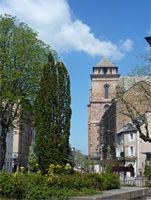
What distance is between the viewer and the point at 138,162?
65.4 metres

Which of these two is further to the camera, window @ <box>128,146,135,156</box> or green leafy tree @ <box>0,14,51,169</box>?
window @ <box>128,146,135,156</box>

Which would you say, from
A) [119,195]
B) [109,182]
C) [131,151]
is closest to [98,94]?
[131,151]

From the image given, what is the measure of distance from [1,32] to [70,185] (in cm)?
2323

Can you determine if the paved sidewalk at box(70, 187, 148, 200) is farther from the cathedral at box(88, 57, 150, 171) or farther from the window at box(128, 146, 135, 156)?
the cathedral at box(88, 57, 150, 171)

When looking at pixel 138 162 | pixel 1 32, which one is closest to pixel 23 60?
pixel 1 32

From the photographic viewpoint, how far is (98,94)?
421 ft

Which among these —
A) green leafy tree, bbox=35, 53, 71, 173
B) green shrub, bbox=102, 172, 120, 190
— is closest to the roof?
green leafy tree, bbox=35, 53, 71, 173

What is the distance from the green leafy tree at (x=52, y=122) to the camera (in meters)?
15.8

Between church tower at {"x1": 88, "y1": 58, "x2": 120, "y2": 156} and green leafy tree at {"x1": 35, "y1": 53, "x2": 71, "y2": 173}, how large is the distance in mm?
109610

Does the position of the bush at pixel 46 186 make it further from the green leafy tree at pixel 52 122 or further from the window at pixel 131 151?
the window at pixel 131 151

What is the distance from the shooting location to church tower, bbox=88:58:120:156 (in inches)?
5010

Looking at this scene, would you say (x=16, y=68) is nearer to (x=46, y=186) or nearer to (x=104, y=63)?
(x=46, y=186)

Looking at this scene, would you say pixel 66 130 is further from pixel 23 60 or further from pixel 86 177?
pixel 23 60

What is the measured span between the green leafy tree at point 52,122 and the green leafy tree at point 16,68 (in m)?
13.2
